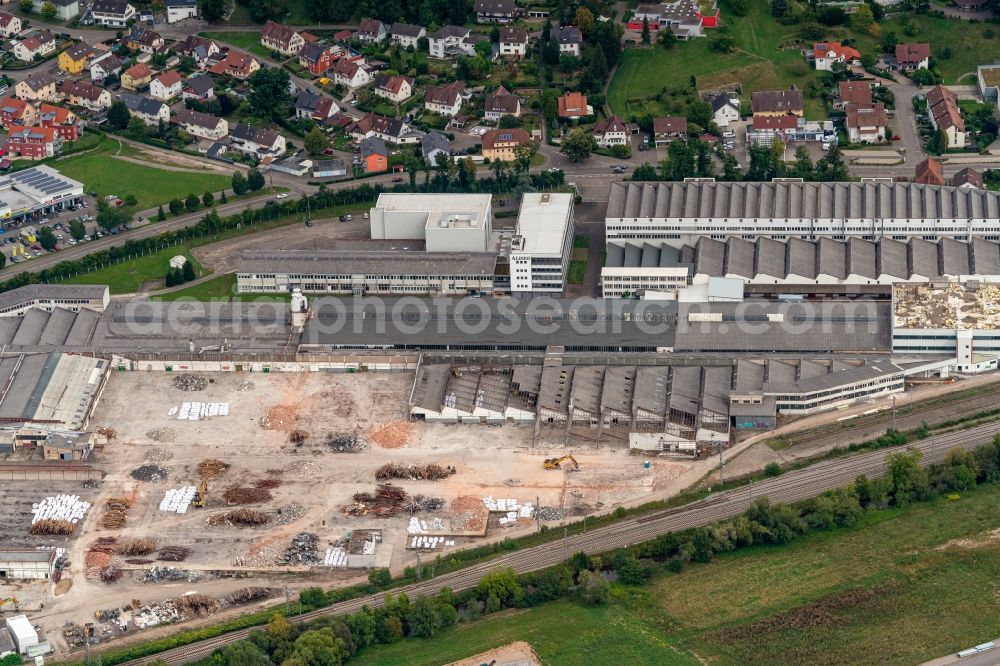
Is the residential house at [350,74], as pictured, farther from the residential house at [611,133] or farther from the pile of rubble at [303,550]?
the pile of rubble at [303,550]

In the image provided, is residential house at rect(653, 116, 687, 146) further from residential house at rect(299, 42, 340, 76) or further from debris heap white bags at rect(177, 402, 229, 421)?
debris heap white bags at rect(177, 402, 229, 421)

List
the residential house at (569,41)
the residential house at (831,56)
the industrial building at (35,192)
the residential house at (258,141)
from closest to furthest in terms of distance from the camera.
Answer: the industrial building at (35,192)
the residential house at (258,141)
the residential house at (831,56)
the residential house at (569,41)

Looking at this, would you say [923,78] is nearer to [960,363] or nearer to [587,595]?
[960,363]

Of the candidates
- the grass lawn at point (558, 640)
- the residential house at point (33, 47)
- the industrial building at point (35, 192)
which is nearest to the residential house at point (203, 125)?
the industrial building at point (35, 192)

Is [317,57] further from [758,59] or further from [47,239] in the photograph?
[758,59]

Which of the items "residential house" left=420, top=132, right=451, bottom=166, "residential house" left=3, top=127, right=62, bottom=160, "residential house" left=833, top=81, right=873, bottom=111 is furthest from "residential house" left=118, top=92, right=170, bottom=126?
"residential house" left=833, top=81, right=873, bottom=111

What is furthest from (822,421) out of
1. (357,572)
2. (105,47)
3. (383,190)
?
(105,47)
